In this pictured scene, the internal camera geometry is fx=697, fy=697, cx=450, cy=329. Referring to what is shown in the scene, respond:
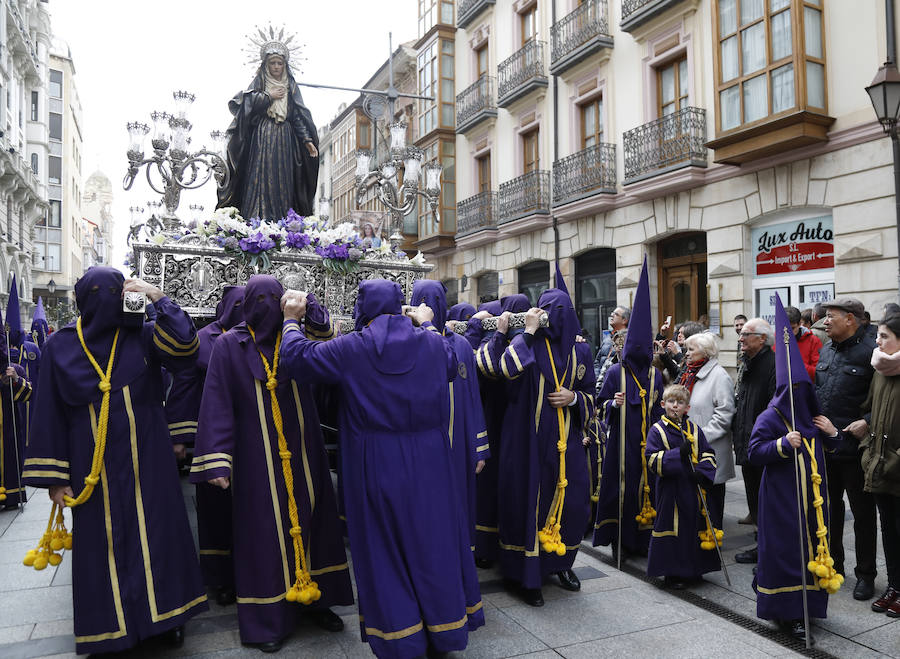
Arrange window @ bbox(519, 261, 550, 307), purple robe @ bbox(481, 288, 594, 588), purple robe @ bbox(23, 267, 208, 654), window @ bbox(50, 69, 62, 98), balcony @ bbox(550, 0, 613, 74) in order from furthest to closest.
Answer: window @ bbox(50, 69, 62, 98) → window @ bbox(519, 261, 550, 307) → balcony @ bbox(550, 0, 613, 74) → purple robe @ bbox(481, 288, 594, 588) → purple robe @ bbox(23, 267, 208, 654)

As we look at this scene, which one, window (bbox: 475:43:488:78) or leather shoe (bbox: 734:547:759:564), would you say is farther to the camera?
window (bbox: 475:43:488:78)

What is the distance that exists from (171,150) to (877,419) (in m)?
6.22

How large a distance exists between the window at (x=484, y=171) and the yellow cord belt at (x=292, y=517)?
60.0 feet

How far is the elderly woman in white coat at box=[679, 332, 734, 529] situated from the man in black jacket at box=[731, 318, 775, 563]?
0.34ft

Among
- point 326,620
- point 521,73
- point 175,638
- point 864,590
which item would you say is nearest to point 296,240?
point 326,620

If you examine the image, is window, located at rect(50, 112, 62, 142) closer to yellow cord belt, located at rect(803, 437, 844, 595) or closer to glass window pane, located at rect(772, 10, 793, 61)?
glass window pane, located at rect(772, 10, 793, 61)

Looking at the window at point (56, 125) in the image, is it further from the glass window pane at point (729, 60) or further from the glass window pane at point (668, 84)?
the glass window pane at point (729, 60)

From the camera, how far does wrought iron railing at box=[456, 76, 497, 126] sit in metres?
21.0

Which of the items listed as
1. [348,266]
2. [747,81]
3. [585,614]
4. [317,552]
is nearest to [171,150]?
[348,266]

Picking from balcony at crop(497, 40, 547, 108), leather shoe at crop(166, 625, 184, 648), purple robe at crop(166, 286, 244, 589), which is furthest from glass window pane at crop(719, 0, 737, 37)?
leather shoe at crop(166, 625, 184, 648)

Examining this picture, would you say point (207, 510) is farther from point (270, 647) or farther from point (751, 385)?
point (751, 385)

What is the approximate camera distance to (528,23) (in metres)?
19.5

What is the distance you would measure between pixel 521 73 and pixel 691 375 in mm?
14851

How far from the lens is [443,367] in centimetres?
364
